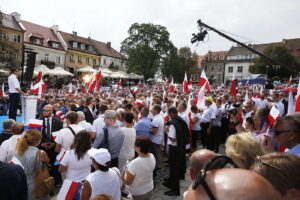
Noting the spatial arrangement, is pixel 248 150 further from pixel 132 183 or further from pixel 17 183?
pixel 17 183

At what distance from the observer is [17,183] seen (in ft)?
7.89

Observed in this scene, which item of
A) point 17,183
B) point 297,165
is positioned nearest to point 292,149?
point 297,165

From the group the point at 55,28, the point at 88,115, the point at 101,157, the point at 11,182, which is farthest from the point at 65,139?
the point at 55,28

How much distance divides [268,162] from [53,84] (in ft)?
88.0

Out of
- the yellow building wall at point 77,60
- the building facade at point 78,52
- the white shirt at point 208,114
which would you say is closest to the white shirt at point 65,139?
the white shirt at point 208,114

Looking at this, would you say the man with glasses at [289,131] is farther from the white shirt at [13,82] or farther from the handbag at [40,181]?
the white shirt at [13,82]

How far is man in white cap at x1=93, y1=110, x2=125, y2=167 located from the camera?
14.6 ft

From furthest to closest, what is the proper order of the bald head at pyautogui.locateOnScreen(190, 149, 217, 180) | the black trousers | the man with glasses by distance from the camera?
the black trousers → the man with glasses → the bald head at pyautogui.locateOnScreen(190, 149, 217, 180)

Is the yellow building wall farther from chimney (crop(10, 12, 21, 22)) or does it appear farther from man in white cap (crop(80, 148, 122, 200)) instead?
man in white cap (crop(80, 148, 122, 200))

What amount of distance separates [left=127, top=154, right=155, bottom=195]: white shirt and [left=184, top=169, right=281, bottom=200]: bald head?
2784mm

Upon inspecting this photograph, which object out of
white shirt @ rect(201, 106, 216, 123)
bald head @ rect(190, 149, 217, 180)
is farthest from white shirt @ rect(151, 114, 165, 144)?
bald head @ rect(190, 149, 217, 180)

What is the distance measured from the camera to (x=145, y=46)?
48719mm

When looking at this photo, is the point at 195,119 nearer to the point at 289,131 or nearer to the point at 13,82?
the point at 289,131

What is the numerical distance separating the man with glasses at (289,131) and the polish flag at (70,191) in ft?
9.74
